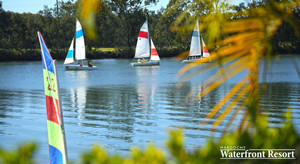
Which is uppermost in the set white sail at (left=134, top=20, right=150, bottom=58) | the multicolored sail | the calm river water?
white sail at (left=134, top=20, right=150, bottom=58)

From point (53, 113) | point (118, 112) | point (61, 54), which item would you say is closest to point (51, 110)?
point (53, 113)

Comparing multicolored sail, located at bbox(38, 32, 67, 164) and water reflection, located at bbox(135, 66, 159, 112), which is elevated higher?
multicolored sail, located at bbox(38, 32, 67, 164)

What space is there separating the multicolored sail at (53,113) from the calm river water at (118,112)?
0.54 metres

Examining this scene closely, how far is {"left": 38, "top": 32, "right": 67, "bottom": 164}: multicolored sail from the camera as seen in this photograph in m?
5.51

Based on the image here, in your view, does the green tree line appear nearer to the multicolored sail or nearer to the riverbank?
the riverbank

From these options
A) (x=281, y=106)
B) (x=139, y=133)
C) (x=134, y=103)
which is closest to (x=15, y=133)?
(x=139, y=133)

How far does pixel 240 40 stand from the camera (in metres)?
1.89

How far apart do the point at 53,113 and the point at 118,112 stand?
435 inches

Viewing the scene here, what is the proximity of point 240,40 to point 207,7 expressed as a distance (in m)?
0.69

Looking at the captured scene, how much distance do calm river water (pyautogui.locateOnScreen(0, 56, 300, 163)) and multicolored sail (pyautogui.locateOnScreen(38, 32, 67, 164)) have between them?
54 cm

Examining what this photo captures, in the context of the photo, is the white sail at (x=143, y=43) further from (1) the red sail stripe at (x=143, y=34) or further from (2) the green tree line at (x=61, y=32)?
(2) the green tree line at (x=61, y=32)

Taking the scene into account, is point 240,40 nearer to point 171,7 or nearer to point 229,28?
Result: point 229,28

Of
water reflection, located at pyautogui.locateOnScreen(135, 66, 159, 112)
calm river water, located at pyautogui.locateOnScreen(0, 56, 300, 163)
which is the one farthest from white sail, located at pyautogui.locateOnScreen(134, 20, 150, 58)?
calm river water, located at pyautogui.locateOnScreen(0, 56, 300, 163)

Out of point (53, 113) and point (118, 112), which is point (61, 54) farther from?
point (53, 113)
